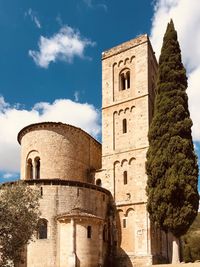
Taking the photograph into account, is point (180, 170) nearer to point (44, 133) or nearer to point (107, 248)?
point (107, 248)

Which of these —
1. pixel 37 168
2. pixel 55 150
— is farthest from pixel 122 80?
pixel 37 168

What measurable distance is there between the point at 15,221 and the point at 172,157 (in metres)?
11.7

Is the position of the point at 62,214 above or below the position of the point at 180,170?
below

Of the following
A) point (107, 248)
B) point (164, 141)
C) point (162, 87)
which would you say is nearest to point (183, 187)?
point (164, 141)

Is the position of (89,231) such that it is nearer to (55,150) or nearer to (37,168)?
(55,150)

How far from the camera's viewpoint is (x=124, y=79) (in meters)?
39.0

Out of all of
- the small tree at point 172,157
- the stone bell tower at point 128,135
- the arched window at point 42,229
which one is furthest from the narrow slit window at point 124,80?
the arched window at point 42,229

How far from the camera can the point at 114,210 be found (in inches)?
1348

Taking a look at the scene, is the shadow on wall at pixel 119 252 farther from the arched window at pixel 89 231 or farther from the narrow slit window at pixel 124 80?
the narrow slit window at pixel 124 80

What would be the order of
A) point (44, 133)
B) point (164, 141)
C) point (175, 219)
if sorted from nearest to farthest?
point (175, 219)
point (164, 141)
point (44, 133)

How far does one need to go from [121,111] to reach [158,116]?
27.9 ft

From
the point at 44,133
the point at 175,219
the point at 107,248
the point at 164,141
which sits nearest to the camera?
the point at 175,219

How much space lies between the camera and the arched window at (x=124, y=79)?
3856 centimetres

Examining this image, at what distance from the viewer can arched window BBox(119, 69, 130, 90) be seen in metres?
38.6
